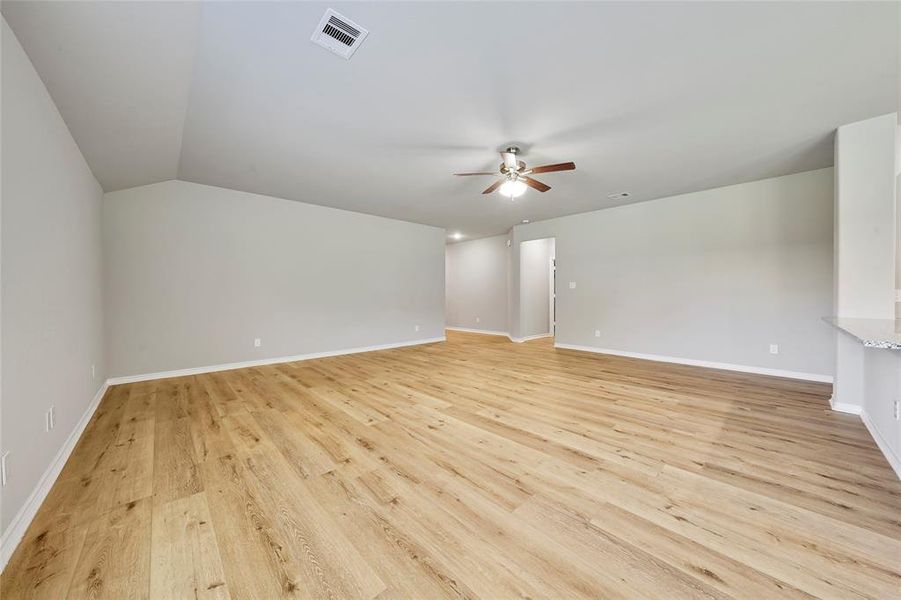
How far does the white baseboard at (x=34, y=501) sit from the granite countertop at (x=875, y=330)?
13.8 feet

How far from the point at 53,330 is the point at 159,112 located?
1.72 meters

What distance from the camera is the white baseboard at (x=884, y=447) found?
1940mm

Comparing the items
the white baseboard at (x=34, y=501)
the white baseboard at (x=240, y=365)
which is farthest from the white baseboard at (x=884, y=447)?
the white baseboard at (x=240, y=365)

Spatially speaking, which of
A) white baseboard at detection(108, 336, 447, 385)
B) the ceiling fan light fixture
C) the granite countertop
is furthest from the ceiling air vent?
white baseboard at detection(108, 336, 447, 385)

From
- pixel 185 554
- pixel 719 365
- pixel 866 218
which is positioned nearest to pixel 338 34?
pixel 185 554

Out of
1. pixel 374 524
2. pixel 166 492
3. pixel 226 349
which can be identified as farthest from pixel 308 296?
pixel 374 524

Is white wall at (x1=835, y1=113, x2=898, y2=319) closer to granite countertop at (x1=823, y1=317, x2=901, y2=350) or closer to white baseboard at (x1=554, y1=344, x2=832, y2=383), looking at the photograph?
granite countertop at (x1=823, y1=317, x2=901, y2=350)

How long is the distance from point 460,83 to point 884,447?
3.77 m

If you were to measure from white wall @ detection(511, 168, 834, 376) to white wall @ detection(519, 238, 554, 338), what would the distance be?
106cm

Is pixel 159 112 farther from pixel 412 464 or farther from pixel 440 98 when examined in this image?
pixel 412 464

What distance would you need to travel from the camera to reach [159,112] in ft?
8.20

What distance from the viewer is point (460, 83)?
2.25 metres

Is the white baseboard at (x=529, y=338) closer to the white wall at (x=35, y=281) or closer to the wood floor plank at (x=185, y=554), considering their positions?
the wood floor plank at (x=185, y=554)

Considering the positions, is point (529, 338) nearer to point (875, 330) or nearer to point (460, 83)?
point (875, 330)
